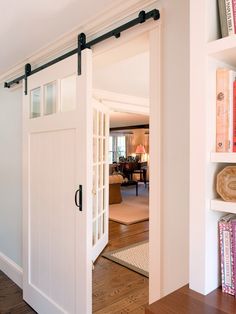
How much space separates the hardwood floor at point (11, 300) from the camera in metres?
2.26

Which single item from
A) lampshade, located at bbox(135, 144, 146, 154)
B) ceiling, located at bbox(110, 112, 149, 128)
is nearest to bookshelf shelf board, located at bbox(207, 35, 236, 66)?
ceiling, located at bbox(110, 112, 149, 128)

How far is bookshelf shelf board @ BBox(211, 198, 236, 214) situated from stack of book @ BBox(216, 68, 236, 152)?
0.59 ft

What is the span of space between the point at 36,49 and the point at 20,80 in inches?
17.8

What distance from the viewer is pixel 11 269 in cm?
280

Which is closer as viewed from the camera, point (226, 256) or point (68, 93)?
point (226, 256)

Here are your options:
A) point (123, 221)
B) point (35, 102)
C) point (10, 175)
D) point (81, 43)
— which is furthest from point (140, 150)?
point (81, 43)

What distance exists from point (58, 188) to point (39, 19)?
1137 millimetres

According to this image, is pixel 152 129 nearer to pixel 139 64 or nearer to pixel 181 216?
pixel 181 216

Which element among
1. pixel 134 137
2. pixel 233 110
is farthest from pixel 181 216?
pixel 134 137

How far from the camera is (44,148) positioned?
212cm

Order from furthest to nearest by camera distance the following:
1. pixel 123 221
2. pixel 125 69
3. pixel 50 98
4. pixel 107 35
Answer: pixel 123 221 < pixel 125 69 < pixel 50 98 < pixel 107 35

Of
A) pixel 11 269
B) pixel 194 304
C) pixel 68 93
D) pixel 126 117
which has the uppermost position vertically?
pixel 126 117

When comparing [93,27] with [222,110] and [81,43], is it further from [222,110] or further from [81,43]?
[222,110]

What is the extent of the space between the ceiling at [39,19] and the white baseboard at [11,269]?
207 cm
